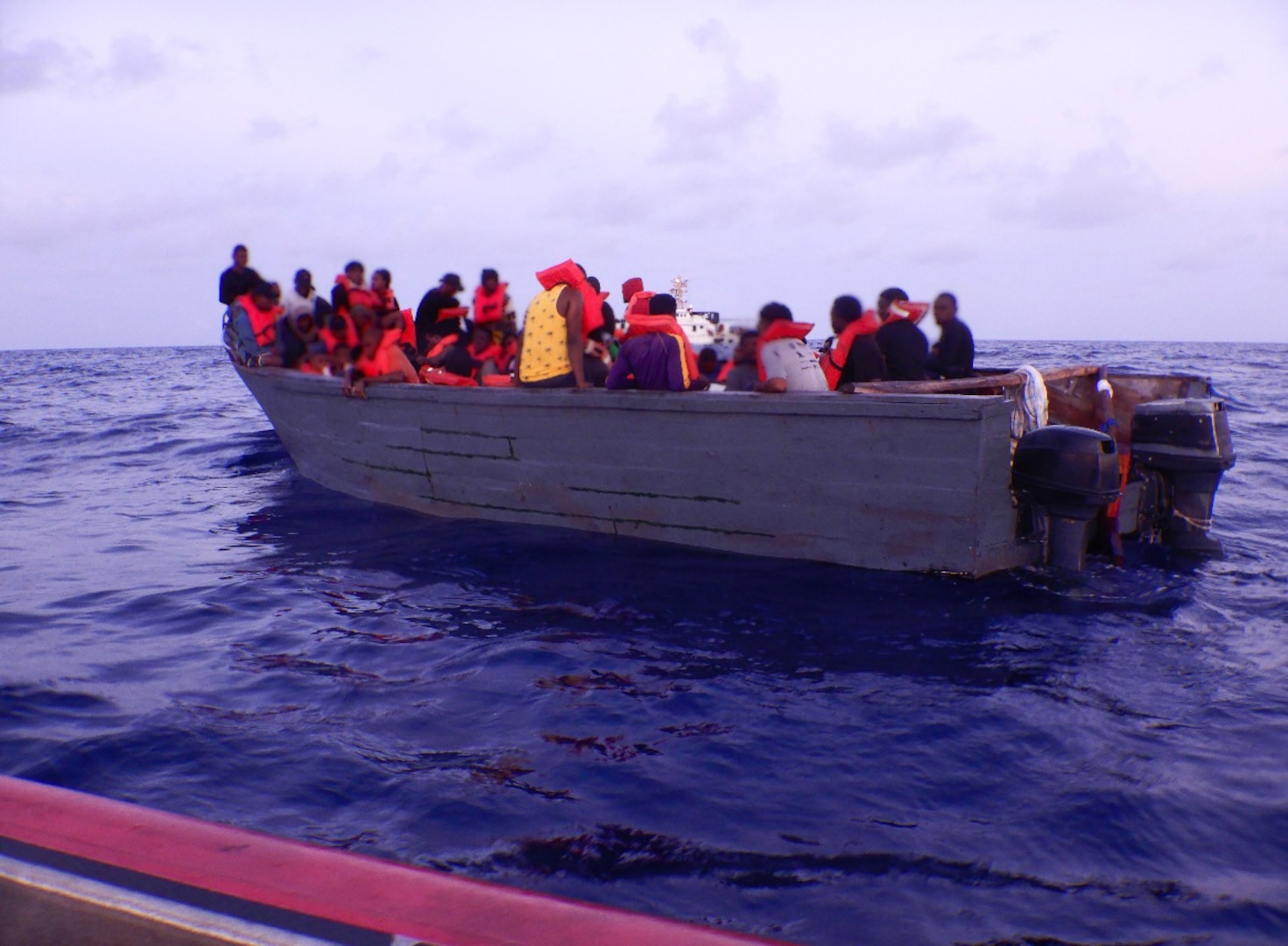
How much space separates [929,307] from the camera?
26.0ft

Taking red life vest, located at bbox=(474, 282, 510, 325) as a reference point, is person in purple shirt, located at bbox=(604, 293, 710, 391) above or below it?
below

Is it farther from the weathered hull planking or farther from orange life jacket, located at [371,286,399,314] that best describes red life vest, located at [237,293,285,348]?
the weathered hull planking

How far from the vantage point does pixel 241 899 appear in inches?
72.1

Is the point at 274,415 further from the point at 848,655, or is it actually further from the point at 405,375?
the point at 848,655

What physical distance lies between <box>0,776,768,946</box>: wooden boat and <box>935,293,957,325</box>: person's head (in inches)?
288

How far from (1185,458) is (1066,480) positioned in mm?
1724

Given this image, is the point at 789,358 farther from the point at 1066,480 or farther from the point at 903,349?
the point at 1066,480

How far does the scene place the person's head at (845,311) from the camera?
7328 mm

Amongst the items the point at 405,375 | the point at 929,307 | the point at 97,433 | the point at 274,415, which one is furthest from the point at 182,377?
the point at 929,307

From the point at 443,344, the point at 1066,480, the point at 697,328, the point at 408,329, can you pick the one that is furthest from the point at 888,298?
the point at 697,328

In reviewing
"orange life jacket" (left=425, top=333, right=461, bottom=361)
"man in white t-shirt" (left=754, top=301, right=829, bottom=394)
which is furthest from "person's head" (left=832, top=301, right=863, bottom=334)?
"orange life jacket" (left=425, top=333, right=461, bottom=361)

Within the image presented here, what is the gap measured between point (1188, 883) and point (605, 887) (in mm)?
1840

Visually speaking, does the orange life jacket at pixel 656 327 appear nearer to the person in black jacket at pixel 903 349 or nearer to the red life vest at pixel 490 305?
the person in black jacket at pixel 903 349

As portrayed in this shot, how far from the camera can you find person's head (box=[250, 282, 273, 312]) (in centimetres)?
1106
